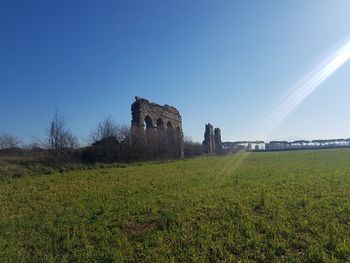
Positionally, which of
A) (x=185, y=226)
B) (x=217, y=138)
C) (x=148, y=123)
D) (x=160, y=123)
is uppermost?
(x=160, y=123)

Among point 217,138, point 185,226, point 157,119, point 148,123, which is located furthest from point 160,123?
point 185,226

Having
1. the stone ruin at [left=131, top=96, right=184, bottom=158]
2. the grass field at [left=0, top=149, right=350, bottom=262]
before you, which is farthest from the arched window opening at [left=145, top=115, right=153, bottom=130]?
the grass field at [left=0, top=149, right=350, bottom=262]

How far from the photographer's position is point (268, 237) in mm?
6445

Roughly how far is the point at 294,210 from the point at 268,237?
2229 mm

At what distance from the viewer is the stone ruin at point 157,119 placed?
3997 cm

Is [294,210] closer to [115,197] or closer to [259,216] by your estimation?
[259,216]

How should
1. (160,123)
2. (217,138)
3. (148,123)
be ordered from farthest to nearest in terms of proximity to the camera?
(217,138) → (160,123) → (148,123)

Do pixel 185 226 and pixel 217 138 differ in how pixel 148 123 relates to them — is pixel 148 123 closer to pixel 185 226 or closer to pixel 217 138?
pixel 185 226

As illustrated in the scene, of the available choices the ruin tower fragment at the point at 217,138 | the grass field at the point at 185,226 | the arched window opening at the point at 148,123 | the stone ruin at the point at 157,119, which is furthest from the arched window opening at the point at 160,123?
the grass field at the point at 185,226

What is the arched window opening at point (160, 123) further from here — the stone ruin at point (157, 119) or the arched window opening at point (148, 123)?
the arched window opening at point (148, 123)

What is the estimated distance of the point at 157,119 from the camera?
45938mm

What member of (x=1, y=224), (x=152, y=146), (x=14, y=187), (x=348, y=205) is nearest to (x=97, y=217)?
(x=1, y=224)

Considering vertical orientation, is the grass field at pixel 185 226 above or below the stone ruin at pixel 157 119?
below

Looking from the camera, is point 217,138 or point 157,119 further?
point 217,138
